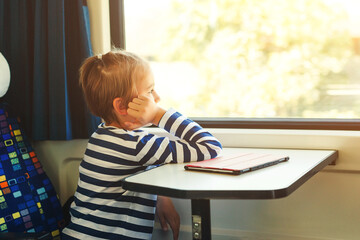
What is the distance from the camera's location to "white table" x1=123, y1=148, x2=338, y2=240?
4.27 feet

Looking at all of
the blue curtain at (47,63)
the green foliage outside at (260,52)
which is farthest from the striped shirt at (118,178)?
the green foliage outside at (260,52)

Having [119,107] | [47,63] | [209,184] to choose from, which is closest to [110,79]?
[119,107]

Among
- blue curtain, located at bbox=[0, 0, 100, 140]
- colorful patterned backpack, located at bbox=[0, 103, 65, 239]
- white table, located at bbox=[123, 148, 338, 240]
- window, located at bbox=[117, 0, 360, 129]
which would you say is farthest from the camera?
window, located at bbox=[117, 0, 360, 129]

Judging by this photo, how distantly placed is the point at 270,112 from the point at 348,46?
0.55 meters

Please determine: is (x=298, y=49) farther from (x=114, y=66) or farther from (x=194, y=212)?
(x=194, y=212)

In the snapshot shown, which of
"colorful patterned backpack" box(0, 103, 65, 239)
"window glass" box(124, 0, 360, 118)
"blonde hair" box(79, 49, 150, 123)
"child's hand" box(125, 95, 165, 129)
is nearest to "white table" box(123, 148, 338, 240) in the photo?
"child's hand" box(125, 95, 165, 129)

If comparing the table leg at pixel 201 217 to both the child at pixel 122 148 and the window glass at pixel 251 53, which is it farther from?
the window glass at pixel 251 53

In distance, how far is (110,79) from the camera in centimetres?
171

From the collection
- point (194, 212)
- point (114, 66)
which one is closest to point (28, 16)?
point (114, 66)

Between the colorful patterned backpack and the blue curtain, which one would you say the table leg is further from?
A: the blue curtain

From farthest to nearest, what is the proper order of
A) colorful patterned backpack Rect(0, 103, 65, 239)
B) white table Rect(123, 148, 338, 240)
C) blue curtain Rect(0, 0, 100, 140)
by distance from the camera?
blue curtain Rect(0, 0, 100, 140) → colorful patterned backpack Rect(0, 103, 65, 239) → white table Rect(123, 148, 338, 240)

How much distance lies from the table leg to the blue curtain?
1.00 m

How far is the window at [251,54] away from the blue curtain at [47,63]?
0.34 m

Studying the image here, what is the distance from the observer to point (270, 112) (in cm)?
264
